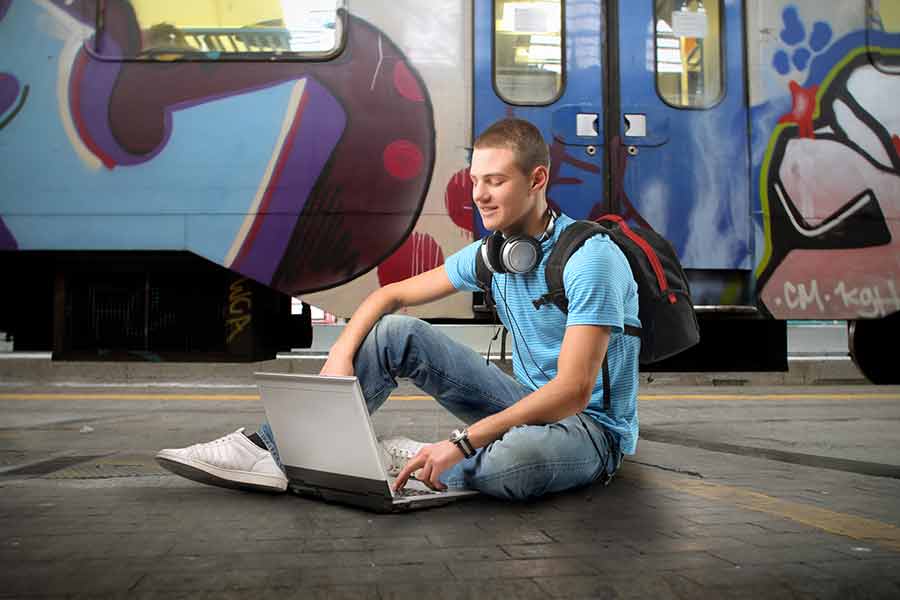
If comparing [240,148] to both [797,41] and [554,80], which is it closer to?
[554,80]

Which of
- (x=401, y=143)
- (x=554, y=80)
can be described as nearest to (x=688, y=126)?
(x=554, y=80)

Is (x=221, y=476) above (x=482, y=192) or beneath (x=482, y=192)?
beneath

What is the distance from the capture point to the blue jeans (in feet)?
7.15

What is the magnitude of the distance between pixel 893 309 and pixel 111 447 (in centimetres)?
508

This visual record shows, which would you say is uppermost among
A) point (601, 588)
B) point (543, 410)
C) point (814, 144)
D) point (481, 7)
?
point (481, 7)

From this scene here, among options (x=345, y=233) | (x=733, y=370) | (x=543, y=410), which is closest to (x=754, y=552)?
(x=543, y=410)

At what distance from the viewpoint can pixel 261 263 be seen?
530 centimetres

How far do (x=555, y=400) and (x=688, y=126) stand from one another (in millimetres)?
4035

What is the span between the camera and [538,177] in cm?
231

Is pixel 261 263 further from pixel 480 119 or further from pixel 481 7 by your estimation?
pixel 481 7

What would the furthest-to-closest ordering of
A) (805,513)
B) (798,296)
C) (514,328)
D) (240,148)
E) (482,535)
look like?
(798,296) → (240,148) → (514,328) → (805,513) → (482,535)

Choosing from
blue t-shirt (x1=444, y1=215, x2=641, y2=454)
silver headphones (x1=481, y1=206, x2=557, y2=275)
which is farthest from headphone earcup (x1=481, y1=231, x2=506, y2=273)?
blue t-shirt (x1=444, y1=215, x2=641, y2=454)

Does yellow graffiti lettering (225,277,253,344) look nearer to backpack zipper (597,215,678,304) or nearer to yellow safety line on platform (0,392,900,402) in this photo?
yellow safety line on platform (0,392,900,402)

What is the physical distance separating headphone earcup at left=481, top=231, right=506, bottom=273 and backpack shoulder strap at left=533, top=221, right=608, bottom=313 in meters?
0.14
